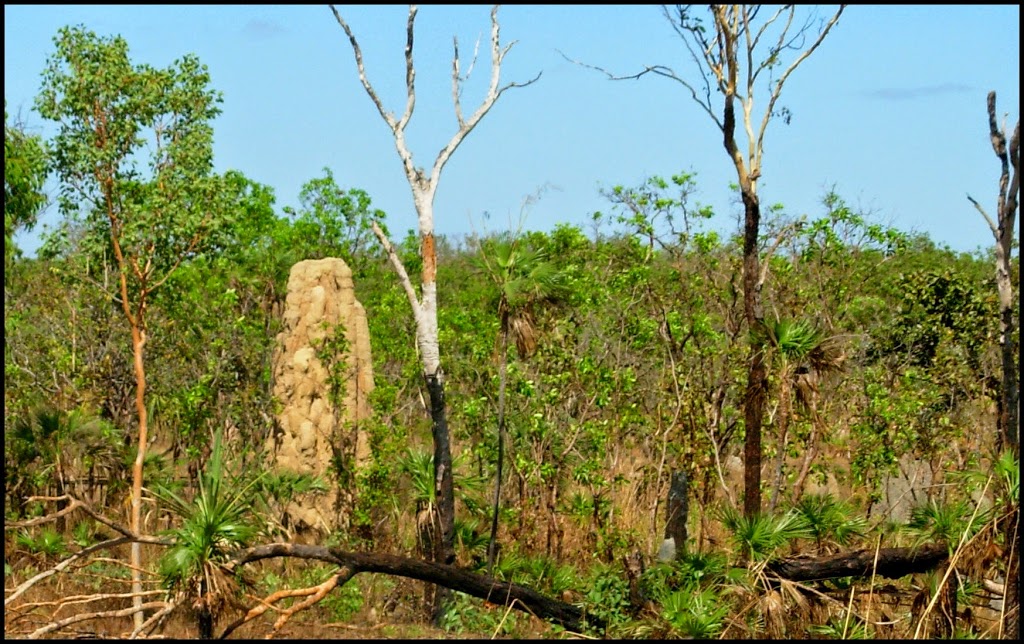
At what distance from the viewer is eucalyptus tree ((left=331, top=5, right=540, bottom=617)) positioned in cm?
1504

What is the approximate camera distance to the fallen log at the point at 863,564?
12195mm

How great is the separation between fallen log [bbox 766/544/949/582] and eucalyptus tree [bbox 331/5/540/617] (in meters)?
4.38

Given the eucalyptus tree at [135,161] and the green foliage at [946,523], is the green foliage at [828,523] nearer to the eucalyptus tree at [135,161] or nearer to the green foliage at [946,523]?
the green foliage at [946,523]

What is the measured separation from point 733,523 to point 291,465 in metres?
7.83

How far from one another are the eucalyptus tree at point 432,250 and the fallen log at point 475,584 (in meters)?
1.53

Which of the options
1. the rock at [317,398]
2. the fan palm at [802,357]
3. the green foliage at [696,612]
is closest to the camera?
the green foliage at [696,612]

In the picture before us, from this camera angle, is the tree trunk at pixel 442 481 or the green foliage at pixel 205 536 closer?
the green foliage at pixel 205 536

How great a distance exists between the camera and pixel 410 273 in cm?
2511

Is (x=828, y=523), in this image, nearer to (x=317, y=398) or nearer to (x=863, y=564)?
(x=863, y=564)

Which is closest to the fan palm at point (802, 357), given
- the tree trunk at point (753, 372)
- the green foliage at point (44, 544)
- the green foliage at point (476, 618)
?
the tree trunk at point (753, 372)

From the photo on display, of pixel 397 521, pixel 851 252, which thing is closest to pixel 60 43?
pixel 397 521

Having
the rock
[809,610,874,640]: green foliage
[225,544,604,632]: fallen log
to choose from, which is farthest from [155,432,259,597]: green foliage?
the rock

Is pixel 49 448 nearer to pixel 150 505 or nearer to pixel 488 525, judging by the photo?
pixel 150 505

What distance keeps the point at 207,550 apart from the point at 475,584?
130 inches
